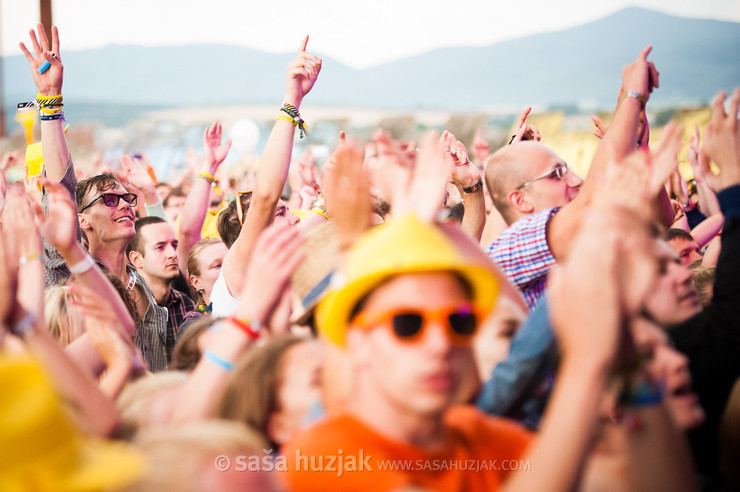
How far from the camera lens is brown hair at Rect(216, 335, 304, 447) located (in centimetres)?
163

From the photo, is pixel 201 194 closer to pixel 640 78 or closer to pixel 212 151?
pixel 212 151

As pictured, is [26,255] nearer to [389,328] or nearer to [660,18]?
[389,328]

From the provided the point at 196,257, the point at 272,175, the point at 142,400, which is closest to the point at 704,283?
the point at 272,175

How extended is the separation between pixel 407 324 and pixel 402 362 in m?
0.07

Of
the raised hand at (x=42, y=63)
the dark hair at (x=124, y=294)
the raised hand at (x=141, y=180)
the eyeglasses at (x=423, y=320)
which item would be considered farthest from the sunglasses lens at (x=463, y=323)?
the raised hand at (x=141, y=180)

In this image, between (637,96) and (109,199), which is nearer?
(637,96)

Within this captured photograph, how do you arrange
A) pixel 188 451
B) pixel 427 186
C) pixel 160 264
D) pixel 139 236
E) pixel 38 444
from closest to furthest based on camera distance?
pixel 38 444 → pixel 188 451 → pixel 427 186 → pixel 160 264 → pixel 139 236

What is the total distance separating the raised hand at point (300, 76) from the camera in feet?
9.93

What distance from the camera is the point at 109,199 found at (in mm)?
3979

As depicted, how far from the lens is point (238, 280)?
2.95 m

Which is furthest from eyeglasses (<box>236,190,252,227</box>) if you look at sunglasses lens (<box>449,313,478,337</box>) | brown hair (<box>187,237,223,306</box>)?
sunglasses lens (<box>449,313,478,337</box>)

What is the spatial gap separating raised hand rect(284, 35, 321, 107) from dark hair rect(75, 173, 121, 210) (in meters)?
1.47

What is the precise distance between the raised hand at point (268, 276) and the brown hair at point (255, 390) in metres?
0.09

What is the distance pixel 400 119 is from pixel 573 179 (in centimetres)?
858
